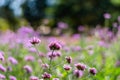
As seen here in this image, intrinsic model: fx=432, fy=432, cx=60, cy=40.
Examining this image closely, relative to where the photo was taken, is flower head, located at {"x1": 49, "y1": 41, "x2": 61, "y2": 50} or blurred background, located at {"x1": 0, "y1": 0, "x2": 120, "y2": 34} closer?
flower head, located at {"x1": 49, "y1": 41, "x2": 61, "y2": 50}

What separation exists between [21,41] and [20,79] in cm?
187

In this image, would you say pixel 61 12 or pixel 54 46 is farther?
pixel 61 12

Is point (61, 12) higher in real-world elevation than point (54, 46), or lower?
higher

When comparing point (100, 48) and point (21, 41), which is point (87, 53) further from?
point (21, 41)

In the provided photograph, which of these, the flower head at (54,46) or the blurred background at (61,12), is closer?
the flower head at (54,46)

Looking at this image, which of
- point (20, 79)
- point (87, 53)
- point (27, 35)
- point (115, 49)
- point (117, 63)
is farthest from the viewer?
point (27, 35)

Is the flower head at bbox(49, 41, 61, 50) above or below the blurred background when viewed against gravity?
below

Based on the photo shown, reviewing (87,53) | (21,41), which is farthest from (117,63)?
(21,41)

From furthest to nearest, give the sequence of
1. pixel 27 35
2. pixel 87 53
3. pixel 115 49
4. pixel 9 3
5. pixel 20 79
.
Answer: pixel 9 3 → pixel 27 35 → pixel 115 49 → pixel 87 53 → pixel 20 79

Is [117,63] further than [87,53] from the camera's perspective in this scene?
No

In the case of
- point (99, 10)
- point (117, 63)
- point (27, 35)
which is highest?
point (99, 10)

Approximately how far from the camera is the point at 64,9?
18.6 m

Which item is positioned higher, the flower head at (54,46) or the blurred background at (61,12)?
the blurred background at (61,12)

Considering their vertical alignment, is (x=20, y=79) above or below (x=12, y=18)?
below
